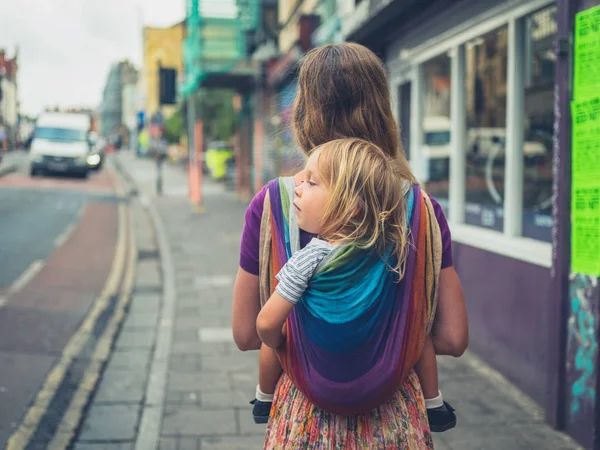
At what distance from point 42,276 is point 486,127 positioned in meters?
6.37

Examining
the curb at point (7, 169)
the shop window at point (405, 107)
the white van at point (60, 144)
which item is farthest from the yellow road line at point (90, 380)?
the curb at point (7, 169)

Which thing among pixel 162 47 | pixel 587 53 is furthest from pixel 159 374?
pixel 162 47

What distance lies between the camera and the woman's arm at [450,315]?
1.80 metres

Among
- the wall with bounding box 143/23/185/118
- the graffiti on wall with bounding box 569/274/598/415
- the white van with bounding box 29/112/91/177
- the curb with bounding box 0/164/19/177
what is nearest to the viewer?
the graffiti on wall with bounding box 569/274/598/415

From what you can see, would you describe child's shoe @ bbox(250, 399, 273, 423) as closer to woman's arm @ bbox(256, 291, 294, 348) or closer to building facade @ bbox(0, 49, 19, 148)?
woman's arm @ bbox(256, 291, 294, 348)

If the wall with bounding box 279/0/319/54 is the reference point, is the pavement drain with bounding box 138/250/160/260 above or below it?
below

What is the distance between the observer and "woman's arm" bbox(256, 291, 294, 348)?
5.37 feet

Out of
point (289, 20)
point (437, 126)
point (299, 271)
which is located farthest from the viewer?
point (289, 20)

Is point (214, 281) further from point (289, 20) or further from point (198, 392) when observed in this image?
point (289, 20)

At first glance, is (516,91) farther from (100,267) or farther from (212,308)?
(100,267)

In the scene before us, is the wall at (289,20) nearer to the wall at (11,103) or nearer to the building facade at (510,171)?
the building facade at (510,171)

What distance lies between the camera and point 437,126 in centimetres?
725

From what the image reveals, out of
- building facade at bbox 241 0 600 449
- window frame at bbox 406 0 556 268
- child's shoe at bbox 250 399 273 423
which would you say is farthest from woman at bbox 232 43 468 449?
window frame at bbox 406 0 556 268

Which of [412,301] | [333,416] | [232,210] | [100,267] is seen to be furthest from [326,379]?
[232,210]
